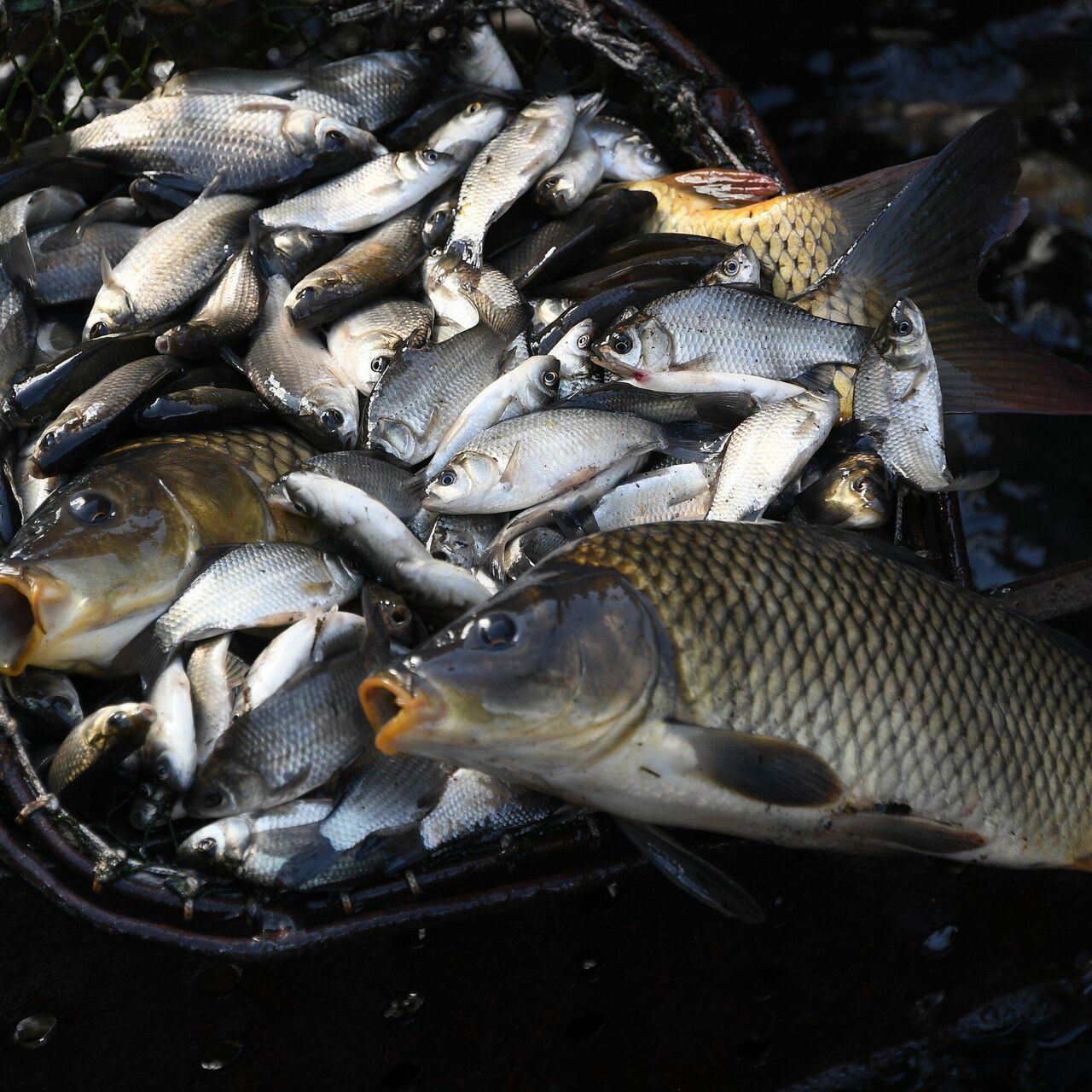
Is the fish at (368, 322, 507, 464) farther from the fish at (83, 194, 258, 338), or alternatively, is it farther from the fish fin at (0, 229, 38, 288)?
the fish fin at (0, 229, 38, 288)

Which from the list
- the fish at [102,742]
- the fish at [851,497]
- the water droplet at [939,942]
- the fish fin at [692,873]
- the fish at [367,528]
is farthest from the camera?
the water droplet at [939,942]

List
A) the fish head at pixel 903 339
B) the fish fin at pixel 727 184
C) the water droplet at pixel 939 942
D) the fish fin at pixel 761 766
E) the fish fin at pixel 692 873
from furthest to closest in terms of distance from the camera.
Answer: the fish fin at pixel 727 184, the water droplet at pixel 939 942, the fish head at pixel 903 339, the fish fin at pixel 692 873, the fish fin at pixel 761 766

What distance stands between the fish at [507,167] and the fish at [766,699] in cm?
127

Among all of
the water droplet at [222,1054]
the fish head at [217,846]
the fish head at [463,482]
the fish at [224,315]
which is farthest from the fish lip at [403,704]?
the fish at [224,315]

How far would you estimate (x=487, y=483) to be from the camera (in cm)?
219

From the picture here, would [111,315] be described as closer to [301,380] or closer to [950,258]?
[301,380]

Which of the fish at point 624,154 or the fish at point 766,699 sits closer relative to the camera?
the fish at point 766,699

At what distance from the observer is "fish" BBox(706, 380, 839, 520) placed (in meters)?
2.19

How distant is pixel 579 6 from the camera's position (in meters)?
3.16

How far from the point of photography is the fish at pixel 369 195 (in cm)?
277

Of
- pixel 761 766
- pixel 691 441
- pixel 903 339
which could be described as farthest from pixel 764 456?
pixel 761 766

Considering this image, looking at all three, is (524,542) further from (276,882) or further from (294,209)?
(294,209)

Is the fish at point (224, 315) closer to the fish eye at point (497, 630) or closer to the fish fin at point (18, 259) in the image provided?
the fish fin at point (18, 259)

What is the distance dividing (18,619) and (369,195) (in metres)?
1.42
